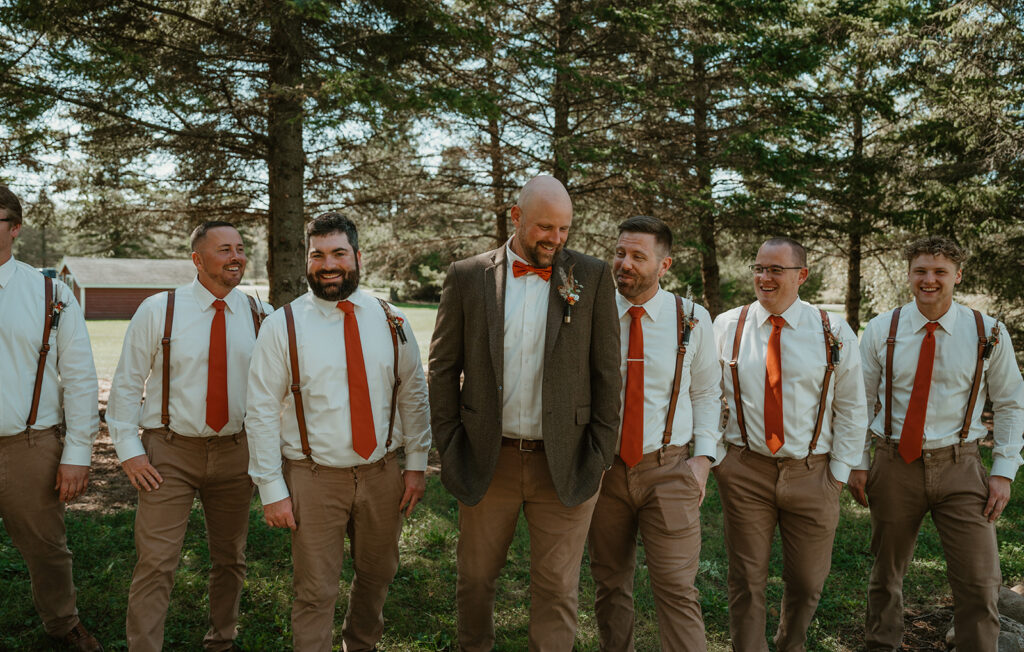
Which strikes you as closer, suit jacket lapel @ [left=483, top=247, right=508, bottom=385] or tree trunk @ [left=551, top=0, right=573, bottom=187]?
suit jacket lapel @ [left=483, top=247, right=508, bottom=385]

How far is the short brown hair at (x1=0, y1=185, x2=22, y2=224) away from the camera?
12.1 feet

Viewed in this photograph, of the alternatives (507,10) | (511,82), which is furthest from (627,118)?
(507,10)

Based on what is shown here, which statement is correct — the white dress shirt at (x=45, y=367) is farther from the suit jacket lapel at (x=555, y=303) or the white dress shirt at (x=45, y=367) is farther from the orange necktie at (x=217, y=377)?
the suit jacket lapel at (x=555, y=303)

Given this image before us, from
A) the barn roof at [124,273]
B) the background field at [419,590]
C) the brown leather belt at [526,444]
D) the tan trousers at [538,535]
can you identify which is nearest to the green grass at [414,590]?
the background field at [419,590]

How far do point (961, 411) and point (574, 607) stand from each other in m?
2.78

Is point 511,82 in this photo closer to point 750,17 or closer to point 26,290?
point 750,17

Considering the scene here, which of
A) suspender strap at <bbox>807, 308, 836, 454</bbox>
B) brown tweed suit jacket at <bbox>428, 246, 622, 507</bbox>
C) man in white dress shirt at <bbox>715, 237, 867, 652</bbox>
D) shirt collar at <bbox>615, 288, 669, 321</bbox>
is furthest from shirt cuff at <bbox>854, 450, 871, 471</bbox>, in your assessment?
brown tweed suit jacket at <bbox>428, 246, 622, 507</bbox>

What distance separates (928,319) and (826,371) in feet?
3.15

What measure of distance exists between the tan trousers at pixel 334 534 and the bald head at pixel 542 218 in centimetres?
148

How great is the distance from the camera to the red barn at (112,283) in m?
43.0

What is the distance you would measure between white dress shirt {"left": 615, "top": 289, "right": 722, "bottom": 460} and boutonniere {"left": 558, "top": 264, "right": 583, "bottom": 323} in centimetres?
56

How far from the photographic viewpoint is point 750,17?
37.1ft

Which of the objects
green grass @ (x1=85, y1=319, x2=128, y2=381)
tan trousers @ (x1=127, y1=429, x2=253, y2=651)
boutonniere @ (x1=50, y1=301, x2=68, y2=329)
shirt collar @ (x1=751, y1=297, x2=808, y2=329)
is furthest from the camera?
green grass @ (x1=85, y1=319, x2=128, y2=381)

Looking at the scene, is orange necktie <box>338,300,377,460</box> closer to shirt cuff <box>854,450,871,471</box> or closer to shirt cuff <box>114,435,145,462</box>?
shirt cuff <box>114,435,145,462</box>
